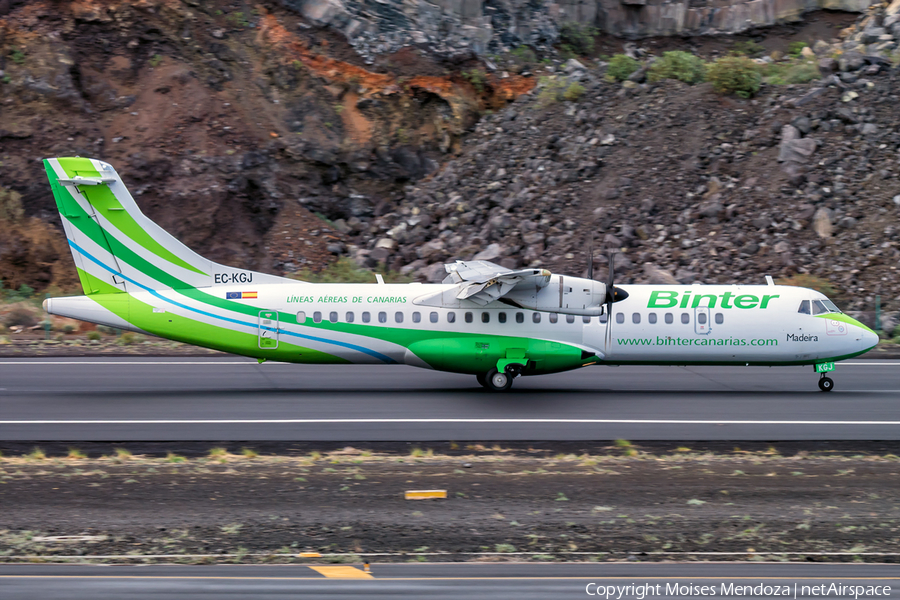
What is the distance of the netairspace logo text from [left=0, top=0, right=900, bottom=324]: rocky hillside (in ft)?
87.8

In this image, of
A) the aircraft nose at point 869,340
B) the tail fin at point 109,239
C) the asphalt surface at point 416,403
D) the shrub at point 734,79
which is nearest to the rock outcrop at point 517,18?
the shrub at point 734,79

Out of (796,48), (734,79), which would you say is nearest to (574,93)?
(734,79)

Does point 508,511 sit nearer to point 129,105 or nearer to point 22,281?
point 22,281

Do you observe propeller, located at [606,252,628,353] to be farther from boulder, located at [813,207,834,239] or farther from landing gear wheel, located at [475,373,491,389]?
boulder, located at [813,207,834,239]

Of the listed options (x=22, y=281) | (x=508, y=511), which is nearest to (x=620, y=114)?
(x=22, y=281)

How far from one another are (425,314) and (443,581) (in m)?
12.6

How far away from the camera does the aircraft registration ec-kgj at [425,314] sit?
67.7 feet

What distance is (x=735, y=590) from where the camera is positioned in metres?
8.62

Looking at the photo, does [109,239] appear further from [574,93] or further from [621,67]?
[621,67]

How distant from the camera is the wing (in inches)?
796

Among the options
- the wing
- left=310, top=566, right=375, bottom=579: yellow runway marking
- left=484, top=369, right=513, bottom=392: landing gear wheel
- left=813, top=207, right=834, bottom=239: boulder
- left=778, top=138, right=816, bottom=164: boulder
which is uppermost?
left=778, top=138, right=816, bottom=164: boulder

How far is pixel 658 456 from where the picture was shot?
1466 centimetres

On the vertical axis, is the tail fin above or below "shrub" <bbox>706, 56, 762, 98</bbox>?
below

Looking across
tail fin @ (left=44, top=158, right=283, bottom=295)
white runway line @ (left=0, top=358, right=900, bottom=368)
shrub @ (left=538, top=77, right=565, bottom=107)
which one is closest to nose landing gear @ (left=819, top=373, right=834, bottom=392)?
white runway line @ (left=0, top=358, right=900, bottom=368)
